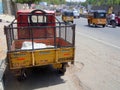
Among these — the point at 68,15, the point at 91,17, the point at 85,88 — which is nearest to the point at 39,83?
the point at 85,88

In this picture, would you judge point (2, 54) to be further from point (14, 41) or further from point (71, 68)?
point (71, 68)

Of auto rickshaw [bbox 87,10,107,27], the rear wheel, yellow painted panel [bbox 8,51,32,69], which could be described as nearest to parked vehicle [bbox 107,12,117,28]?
auto rickshaw [bbox 87,10,107,27]

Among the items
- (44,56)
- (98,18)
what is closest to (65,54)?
(44,56)

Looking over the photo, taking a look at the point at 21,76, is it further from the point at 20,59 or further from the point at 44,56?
the point at 44,56

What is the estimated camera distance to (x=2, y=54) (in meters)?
10.4

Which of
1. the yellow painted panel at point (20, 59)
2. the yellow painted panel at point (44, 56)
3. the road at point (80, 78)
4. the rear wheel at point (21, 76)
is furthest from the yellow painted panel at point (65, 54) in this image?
the rear wheel at point (21, 76)

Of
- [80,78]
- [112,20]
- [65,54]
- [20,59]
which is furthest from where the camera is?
[112,20]

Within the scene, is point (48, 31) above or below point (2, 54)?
above

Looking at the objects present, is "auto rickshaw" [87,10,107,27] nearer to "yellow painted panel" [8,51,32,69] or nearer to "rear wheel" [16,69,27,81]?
"rear wheel" [16,69,27,81]

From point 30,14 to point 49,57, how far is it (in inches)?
107

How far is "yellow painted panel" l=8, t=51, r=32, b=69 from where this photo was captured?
651 cm

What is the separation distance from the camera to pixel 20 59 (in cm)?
658

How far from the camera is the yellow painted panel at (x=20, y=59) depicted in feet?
21.4

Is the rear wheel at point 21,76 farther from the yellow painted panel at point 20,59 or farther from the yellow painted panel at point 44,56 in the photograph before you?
the yellow painted panel at point 44,56
